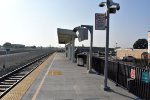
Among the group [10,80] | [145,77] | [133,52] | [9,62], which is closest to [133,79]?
[145,77]

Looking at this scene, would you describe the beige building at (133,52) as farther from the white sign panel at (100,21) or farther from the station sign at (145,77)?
the station sign at (145,77)

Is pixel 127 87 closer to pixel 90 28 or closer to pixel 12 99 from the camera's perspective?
pixel 12 99

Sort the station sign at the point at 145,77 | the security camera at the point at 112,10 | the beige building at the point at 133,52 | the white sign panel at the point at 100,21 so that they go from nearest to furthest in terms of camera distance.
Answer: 1. the station sign at the point at 145,77
2. the security camera at the point at 112,10
3. the white sign panel at the point at 100,21
4. the beige building at the point at 133,52

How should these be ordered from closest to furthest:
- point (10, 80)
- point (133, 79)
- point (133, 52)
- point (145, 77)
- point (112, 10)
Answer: point (145, 77) → point (133, 79) → point (112, 10) → point (10, 80) → point (133, 52)

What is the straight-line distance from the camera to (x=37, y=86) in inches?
640

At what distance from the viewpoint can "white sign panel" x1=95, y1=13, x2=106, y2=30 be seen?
1558 cm

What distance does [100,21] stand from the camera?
618 inches

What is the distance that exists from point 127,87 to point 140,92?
5.78ft

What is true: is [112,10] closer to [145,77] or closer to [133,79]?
[133,79]

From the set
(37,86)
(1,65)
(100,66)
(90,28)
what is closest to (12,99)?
(37,86)

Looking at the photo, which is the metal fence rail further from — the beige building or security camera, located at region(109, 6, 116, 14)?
the beige building

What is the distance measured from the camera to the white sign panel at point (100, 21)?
51.1ft

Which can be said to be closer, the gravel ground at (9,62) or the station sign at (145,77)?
the station sign at (145,77)

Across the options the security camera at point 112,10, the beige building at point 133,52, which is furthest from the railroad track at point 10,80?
the beige building at point 133,52
